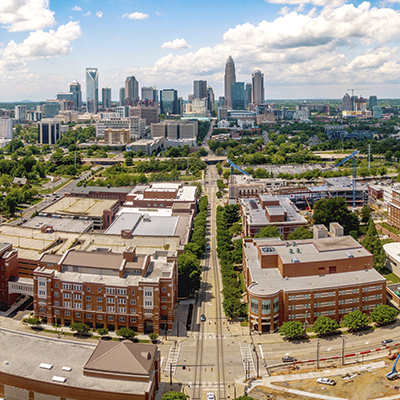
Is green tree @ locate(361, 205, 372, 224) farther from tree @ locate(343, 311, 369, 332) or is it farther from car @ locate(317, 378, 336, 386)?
car @ locate(317, 378, 336, 386)

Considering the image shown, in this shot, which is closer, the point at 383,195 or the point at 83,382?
the point at 83,382

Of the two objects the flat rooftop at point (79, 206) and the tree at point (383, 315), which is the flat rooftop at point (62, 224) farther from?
the tree at point (383, 315)

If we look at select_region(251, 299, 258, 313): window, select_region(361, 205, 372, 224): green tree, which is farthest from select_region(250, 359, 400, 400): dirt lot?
select_region(361, 205, 372, 224): green tree

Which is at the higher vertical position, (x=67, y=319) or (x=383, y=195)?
(x=383, y=195)

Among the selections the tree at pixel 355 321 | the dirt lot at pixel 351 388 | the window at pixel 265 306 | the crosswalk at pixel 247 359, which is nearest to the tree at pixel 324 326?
the tree at pixel 355 321

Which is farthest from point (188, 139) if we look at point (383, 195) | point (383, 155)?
point (383, 195)

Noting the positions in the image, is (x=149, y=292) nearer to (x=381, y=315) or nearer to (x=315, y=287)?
(x=315, y=287)
